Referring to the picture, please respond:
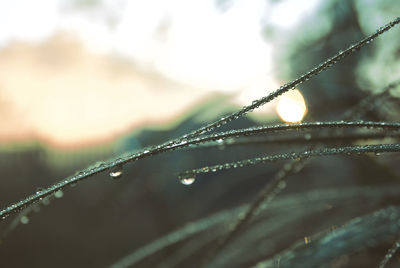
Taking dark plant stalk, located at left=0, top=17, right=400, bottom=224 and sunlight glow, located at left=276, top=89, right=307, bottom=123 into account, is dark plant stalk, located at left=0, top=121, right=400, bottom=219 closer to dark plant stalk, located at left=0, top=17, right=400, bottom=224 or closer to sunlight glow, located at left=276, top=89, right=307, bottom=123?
dark plant stalk, located at left=0, top=17, right=400, bottom=224

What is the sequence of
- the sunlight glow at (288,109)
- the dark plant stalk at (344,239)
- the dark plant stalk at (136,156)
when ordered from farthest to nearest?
1. the sunlight glow at (288,109)
2. the dark plant stalk at (344,239)
3. the dark plant stalk at (136,156)

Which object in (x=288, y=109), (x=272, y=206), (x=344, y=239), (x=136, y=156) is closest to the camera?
(x=136, y=156)

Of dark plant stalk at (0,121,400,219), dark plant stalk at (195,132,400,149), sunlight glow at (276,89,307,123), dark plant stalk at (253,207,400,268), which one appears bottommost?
dark plant stalk at (253,207,400,268)

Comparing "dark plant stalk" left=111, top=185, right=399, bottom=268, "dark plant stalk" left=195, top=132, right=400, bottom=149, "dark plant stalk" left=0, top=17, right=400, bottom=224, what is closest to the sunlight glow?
"dark plant stalk" left=111, top=185, right=399, bottom=268

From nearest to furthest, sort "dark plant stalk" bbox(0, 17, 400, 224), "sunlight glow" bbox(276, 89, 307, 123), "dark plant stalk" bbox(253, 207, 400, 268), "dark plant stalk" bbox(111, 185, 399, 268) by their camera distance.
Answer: "dark plant stalk" bbox(0, 17, 400, 224)
"dark plant stalk" bbox(253, 207, 400, 268)
"dark plant stalk" bbox(111, 185, 399, 268)
"sunlight glow" bbox(276, 89, 307, 123)

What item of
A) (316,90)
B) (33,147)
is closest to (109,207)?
(316,90)

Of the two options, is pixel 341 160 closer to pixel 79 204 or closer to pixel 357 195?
pixel 357 195

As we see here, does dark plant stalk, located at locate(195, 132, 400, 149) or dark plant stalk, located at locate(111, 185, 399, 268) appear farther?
dark plant stalk, located at locate(111, 185, 399, 268)

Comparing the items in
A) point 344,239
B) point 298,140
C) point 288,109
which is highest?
point 288,109

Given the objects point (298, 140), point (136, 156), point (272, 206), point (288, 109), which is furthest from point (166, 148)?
point (288, 109)

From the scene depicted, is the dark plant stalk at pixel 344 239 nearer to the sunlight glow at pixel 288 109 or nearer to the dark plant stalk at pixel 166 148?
the dark plant stalk at pixel 166 148

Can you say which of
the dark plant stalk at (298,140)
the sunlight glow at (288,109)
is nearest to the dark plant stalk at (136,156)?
the dark plant stalk at (298,140)

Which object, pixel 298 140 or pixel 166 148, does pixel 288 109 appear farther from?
pixel 166 148
